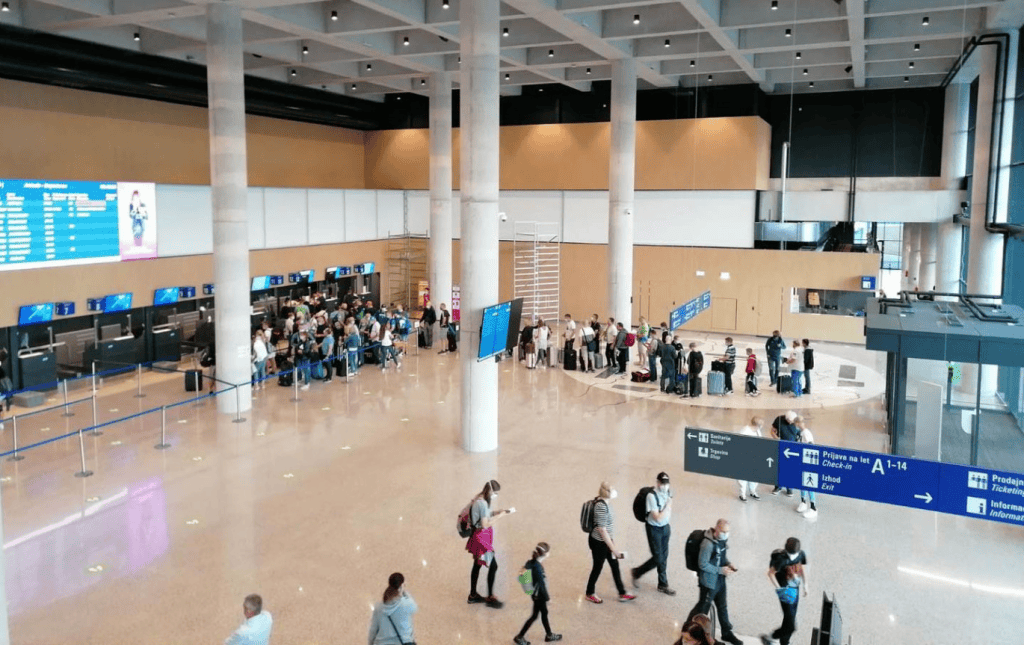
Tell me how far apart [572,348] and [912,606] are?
13064mm

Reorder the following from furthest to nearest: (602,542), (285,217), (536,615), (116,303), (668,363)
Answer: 1. (285,217)
2. (116,303)
3. (668,363)
4. (602,542)
5. (536,615)

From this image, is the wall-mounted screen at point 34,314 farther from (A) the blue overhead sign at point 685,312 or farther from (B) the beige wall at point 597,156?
(B) the beige wall at point 597,156

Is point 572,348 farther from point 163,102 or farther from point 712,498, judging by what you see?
point 163,102

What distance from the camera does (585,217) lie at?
29.1 m

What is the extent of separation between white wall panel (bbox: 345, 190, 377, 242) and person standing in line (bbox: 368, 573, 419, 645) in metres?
22.2

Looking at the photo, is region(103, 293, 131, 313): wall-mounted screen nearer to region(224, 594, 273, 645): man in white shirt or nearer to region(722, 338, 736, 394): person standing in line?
region(722, 338, 736, 394): person standing in line

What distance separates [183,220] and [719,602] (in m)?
17.3

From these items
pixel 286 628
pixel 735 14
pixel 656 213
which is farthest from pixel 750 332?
pixel 286 628

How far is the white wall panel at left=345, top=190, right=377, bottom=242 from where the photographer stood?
28000 mm

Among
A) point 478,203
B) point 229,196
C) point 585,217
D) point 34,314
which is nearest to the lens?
point 478,203

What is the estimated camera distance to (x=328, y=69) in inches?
957

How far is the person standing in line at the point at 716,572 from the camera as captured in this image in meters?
A: 7.90

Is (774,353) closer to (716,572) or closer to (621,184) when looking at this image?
(621,184)

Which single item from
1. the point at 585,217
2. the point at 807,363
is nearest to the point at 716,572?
the point at 807,363
